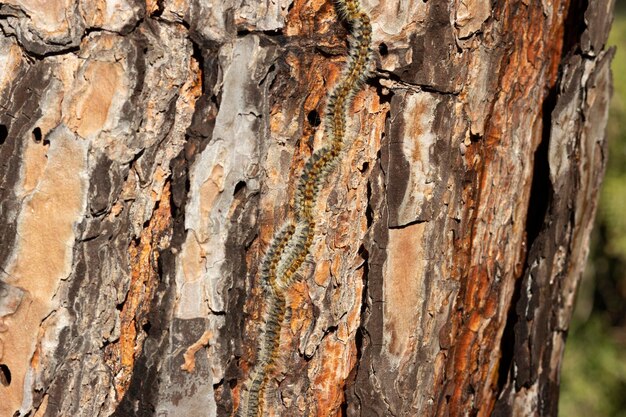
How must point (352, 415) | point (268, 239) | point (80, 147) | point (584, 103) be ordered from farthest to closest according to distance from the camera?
point (584, 103), point (352, 415), point (268, 239), point (80, 147)

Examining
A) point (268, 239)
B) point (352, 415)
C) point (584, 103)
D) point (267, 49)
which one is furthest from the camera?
point (584, 103)

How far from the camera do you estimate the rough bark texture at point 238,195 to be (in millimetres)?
1498

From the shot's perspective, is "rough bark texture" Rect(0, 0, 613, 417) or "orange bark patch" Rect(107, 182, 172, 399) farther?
"orange bark patch" Rect(107, 182, 172, 399)

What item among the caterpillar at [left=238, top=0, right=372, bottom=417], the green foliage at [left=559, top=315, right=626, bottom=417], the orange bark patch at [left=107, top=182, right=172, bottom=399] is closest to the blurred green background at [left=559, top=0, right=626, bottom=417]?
the green foliage at [left=559, top=315, right=626, bottom=417]

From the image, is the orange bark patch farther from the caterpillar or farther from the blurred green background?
the blurred green background

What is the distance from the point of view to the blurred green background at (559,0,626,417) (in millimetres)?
5793

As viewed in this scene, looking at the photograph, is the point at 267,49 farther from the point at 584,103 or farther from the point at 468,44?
the point at 584,103

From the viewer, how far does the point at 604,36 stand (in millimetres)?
2229

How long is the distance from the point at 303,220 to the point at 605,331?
5.87 meters

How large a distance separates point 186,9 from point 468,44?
0.73 metres

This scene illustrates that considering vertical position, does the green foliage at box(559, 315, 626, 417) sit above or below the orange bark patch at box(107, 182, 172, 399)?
below

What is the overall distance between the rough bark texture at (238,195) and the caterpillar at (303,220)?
3 centimetres

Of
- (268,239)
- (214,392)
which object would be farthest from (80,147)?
(214,392)

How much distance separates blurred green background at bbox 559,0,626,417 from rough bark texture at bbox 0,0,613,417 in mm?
4165
